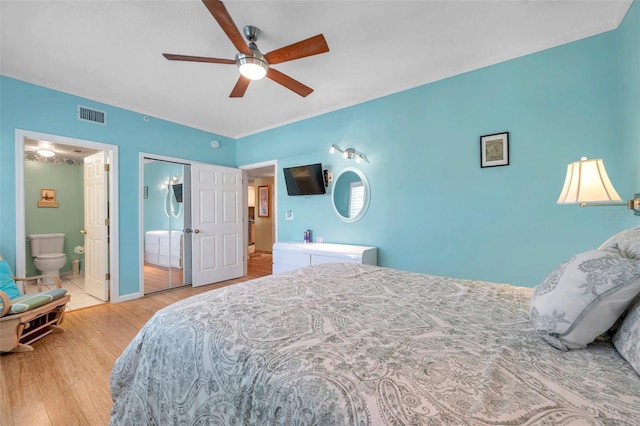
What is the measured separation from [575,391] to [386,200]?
264cm

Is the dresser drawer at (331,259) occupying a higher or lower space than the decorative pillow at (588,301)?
lower

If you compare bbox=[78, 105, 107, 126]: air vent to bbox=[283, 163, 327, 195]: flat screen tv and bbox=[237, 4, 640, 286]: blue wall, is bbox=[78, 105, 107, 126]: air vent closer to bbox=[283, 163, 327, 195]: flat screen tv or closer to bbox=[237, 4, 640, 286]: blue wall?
bbox=[283, 163, 327, 195]: flat screen tv

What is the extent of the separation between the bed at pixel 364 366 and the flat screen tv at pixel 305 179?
8.15 ft

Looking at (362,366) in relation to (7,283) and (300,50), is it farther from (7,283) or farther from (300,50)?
(7,283)

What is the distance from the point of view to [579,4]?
1851 mm

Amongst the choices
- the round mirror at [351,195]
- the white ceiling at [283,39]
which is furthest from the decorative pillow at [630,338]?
the round mirror at [351,195]

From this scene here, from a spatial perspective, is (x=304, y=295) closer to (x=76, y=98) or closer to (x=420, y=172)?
(x=420, y=172)

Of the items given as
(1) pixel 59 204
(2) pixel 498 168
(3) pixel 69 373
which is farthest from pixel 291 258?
(1) pixel 59 204

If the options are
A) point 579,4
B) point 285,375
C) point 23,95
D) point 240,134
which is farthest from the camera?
point 240,134

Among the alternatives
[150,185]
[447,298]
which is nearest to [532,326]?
[447,298]

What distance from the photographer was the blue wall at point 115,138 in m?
2.72

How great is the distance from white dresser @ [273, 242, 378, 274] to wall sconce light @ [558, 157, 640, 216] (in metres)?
1.84

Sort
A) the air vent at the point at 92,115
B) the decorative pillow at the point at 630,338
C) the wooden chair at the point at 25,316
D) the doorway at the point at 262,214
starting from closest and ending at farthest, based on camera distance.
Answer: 1. the decorative pillow at the point at 630,338
2. the wooden chair at the point at 25,316
3. the air vent at the point at 92,115
4. the doorway at the point at 262,214

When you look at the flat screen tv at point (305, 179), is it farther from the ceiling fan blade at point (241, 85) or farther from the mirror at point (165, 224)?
the mirror at point (165, 224)
